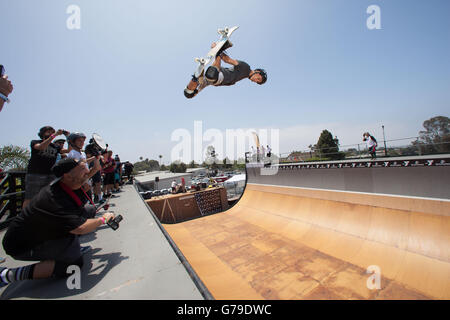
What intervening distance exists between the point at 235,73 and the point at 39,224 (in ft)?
15.9

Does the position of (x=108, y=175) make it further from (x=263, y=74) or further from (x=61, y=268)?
(x=263, y=74)

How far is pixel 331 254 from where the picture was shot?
567cm

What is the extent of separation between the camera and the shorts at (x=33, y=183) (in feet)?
11.8

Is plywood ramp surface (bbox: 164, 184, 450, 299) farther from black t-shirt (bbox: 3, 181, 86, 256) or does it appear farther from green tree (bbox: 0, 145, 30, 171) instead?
green tree (bbox: 0, 145, 30, 171)

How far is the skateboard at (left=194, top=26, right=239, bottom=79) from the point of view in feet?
13.9

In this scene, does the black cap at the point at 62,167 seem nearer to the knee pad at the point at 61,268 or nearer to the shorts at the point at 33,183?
the knee pad at the point at 61,268

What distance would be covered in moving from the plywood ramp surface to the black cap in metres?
3.82

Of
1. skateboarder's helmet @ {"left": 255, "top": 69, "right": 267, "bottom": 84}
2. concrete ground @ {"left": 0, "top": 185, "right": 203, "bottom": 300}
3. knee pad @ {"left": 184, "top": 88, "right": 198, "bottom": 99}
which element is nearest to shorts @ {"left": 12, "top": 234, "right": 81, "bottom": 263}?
concrete ground @ {"left": 0, "top": 185, "right": 203, "bottom": 300}

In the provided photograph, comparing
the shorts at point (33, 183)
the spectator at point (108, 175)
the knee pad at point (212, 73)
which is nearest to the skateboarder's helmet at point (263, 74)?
the knee pad at point (212, 73)

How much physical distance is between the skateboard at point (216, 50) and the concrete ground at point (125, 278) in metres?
3.87
